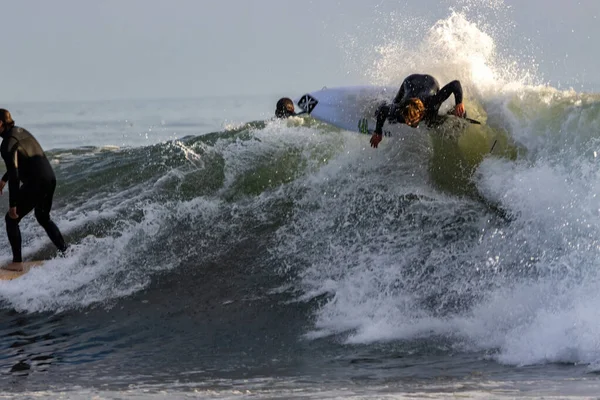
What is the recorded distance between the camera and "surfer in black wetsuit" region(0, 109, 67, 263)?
8352 millimetres

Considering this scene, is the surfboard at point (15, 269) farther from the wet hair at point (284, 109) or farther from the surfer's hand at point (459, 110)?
the surfer's hand at point (459, 110)

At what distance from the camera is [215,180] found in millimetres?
10398

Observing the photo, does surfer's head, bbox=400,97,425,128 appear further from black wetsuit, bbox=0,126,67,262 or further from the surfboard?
the surfboard

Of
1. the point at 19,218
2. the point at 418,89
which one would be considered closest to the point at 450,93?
the point at 418,89

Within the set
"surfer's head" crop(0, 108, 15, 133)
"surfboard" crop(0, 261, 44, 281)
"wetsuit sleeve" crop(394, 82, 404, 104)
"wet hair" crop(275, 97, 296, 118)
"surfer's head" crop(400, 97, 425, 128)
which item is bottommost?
"surfboard" crop(0, 261, 44, 281)

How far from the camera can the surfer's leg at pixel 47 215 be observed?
870 cm

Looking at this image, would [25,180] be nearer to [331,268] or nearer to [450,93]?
[331,268]

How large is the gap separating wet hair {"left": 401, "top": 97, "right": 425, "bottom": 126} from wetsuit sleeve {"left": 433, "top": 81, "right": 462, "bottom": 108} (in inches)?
16.9

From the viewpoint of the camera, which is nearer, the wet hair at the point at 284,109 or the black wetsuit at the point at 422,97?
the black wetsuit at the point at 422,97

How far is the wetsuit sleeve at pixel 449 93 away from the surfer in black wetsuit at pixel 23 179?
13.6 ft

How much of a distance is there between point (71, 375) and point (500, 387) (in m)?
2.86

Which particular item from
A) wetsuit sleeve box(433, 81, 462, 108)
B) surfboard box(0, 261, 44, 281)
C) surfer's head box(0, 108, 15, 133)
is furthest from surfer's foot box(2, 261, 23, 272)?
wetsuit sleeve box(433, 81, 462, 108)

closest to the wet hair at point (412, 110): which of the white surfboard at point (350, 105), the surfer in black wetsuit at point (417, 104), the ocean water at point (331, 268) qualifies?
the surfer in black wetsuit at point (417, 104)

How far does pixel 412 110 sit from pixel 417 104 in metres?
0.08
